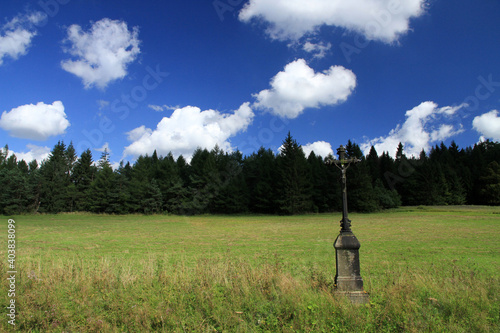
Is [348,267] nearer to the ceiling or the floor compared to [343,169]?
nearer to the floor

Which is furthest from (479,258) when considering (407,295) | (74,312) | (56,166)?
(56,166)

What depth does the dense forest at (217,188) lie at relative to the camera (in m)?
52.1

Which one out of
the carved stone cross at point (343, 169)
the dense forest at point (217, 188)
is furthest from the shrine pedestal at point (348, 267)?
the dense forest at point (217, 188)

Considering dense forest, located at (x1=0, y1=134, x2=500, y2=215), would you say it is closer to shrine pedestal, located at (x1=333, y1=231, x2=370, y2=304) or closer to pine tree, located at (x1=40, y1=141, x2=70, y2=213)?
pine tree, located at (x1=40, y1=141, x2=70, y2=213)

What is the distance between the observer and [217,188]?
56.3 metres

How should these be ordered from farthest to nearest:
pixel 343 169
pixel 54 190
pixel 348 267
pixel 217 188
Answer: pixel 217 188, pixel 54 190, pixel 343 169, pixel 348 267

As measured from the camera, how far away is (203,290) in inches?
195

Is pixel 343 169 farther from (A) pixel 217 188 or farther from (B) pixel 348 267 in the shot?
(A) pixel 217 188

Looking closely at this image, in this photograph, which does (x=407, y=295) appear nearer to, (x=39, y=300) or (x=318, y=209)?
(x=39, y=300)

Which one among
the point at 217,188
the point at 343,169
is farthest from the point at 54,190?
the point at 343,169

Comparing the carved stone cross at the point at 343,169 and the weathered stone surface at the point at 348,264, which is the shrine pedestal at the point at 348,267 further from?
the carved stone cross at the point at 343,169

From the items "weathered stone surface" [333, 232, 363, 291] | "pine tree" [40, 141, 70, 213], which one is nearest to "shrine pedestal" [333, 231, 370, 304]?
"weathered stone surface" [333, 232, 363, 291]

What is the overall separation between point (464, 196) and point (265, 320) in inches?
3344

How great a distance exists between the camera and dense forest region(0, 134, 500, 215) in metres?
52.1
